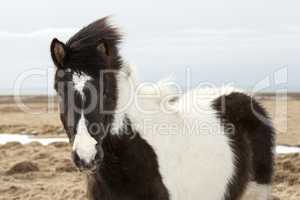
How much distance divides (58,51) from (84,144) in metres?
0.83

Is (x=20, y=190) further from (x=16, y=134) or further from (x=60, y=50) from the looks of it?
(x=16, y=134)

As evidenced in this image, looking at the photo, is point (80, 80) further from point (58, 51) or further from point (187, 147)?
point (187, 147)

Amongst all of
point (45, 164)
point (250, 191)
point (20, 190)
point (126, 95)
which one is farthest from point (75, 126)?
point (45, 164)

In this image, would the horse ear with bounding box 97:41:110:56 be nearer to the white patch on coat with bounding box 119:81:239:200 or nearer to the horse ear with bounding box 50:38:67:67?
the horse ear with bounding box 50:38:67:67

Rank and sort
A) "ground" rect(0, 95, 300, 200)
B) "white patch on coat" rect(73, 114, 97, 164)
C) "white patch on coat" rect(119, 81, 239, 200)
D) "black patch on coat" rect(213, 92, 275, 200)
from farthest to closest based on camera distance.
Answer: "ground" rect(0, 95, 300, 200)
"black patch on coat" rect(213, 92, 275, 200)
"white patch on coat" rect(119, 81, 239, 200)
"white patch on coat" rect(73, 114, 97, 164)

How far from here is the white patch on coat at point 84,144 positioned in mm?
3150

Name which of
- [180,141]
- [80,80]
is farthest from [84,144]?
[180,141]

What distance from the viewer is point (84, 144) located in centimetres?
317

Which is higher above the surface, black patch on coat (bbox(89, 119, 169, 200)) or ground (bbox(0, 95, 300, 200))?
black patch on coat (bbox(89, 119, 169, 200))

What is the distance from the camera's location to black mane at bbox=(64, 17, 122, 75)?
3480 mm

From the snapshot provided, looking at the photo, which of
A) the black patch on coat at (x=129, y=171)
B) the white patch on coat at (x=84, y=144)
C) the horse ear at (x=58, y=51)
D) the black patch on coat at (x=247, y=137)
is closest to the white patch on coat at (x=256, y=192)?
the black patch on coat at (x=247, y=137)

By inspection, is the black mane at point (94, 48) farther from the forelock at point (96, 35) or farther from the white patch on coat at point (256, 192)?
the white patch on coat at point (256, 192)

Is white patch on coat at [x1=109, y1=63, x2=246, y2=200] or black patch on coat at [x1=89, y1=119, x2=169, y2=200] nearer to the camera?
black patch on coat at [x1=89, y1=119, x2=169, y2=200]

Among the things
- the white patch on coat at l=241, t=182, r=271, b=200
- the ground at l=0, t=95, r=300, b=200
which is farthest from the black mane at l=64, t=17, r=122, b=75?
the ground at l=0, t=95, r=300, b=200
